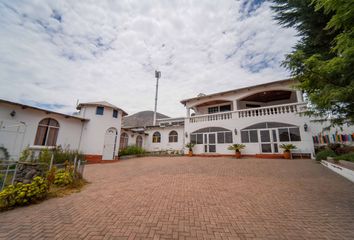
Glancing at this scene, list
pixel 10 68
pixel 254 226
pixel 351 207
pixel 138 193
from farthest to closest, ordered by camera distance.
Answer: pixel 10 68 < pixel 138 193 < pixel 351 207 < pixel 254 226

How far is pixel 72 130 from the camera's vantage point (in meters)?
12.4

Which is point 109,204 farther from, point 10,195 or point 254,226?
point 254,226

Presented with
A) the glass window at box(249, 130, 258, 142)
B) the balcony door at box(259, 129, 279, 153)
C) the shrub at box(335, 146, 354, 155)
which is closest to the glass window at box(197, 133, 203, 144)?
the glass window at box(249, 130, 258, 142)

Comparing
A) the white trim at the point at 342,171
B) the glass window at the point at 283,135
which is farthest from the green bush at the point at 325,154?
the glass window at the point at 283,135

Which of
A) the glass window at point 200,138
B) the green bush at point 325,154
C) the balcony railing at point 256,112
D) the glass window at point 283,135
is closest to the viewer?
the green bush at point 325,154

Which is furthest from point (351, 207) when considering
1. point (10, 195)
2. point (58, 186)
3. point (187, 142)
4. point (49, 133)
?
point (49, 133)

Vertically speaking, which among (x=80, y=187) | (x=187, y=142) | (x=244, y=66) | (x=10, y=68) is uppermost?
(x=244, y=66)

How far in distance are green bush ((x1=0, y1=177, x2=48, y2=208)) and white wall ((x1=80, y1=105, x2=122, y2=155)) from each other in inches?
366

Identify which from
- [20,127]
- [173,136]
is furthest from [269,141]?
[20,127]

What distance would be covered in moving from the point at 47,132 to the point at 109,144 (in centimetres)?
477

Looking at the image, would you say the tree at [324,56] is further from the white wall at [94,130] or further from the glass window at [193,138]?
the white wall at [94,130]

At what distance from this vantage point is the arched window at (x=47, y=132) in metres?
10.4

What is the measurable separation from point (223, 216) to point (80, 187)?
5354 millimetres

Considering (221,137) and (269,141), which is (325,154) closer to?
(269,141)
